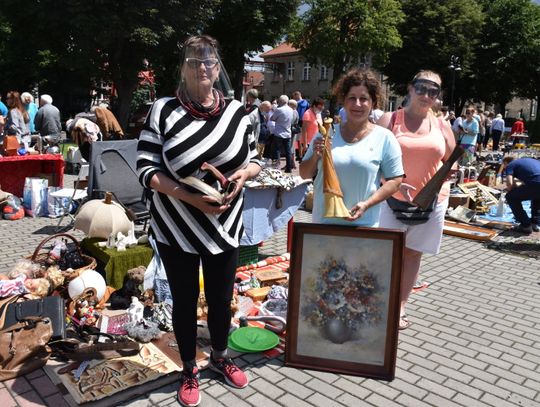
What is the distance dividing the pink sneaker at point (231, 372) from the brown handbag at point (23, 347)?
106 centimetres

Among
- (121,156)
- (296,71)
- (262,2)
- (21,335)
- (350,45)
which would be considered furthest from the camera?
(296,71)

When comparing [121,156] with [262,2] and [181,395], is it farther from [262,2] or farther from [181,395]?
[262,2]

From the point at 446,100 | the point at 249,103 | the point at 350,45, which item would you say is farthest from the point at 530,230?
the point at 446,100

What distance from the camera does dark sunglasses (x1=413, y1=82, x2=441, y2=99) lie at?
3.40 meters

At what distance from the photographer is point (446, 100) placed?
3719 cm

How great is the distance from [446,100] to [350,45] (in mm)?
9553

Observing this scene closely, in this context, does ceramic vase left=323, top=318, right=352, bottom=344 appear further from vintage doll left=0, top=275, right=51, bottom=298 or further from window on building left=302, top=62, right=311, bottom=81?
window on building left=302, top=62, right=311, bottom=81

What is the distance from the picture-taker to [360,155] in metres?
2.89

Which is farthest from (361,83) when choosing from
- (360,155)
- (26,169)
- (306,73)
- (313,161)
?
(306,73)

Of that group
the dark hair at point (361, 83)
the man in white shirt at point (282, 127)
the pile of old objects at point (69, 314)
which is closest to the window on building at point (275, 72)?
the man in white shirt at point (282, 127)

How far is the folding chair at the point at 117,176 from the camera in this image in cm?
597

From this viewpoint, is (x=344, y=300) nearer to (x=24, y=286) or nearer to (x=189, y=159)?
(x=189, y=159)

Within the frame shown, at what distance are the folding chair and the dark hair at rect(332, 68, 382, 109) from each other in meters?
3.55

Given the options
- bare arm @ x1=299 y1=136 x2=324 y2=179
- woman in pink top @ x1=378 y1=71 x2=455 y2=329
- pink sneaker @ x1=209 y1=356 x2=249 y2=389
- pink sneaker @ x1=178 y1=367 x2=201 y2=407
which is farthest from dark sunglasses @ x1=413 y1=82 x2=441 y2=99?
pink sneaker @ x1=178 y1=367 x2=201 y2=407
